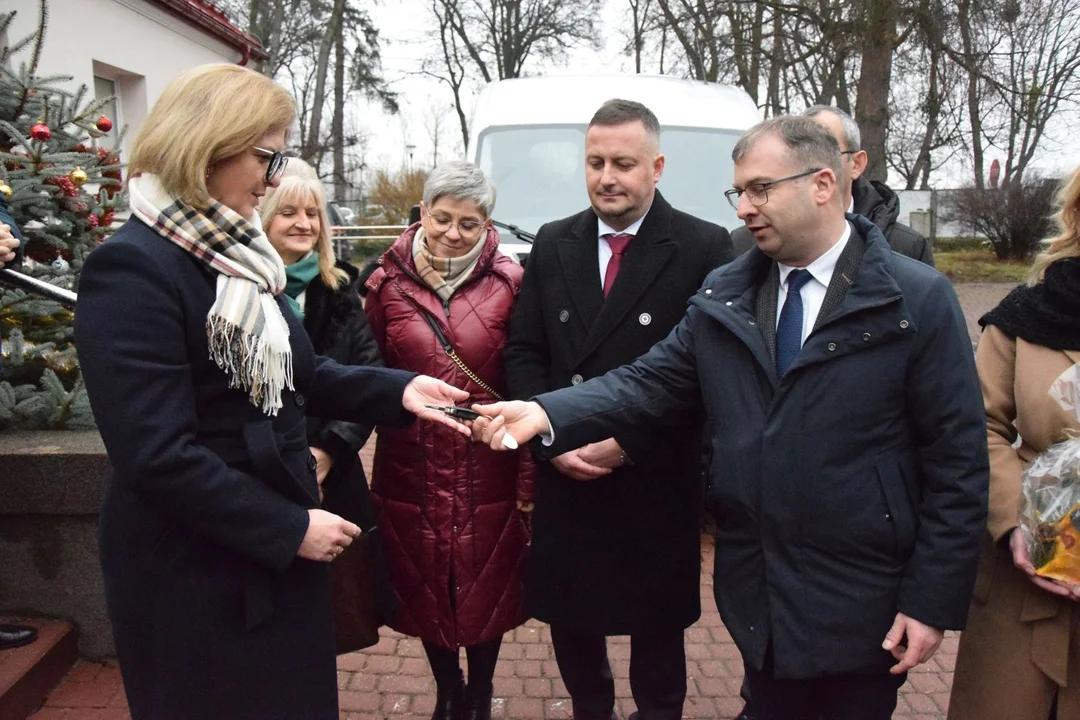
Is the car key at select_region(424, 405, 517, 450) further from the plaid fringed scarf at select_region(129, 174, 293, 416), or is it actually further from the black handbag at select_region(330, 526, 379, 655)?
the plaid fringed scarf at select_region(129, 174, 293, 416)

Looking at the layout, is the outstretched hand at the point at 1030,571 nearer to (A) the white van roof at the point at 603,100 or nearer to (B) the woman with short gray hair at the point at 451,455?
(B) the woman with short gray hair at the point at 451,455

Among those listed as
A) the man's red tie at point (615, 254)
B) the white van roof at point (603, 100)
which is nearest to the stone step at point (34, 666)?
the man's red tie at point (615, 254)

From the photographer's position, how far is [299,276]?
3.01 metres

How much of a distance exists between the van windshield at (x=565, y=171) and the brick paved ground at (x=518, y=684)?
3.02 m

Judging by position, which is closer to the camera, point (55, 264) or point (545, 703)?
point (545, 703)

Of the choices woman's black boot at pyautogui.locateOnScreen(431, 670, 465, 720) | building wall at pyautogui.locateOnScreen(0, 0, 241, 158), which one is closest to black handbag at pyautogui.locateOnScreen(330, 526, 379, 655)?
woman's black boot at pyautogui.locateOnScreen(431, 670, 465, 720)

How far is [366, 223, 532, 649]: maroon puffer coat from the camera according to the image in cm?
305

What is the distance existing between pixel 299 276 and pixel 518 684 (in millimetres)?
2007

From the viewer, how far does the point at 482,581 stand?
3111mm

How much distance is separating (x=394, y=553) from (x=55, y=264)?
89.0 inches

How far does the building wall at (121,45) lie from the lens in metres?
8.87

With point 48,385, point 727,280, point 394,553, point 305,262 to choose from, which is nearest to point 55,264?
point 48,385

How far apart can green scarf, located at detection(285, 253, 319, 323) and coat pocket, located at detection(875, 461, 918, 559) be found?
1.93 m

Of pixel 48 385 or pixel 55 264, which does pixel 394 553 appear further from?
pixel 55 264
